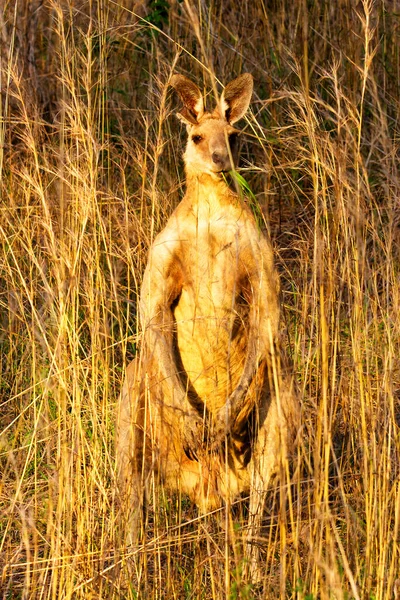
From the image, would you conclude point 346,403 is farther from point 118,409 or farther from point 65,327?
point 65,327

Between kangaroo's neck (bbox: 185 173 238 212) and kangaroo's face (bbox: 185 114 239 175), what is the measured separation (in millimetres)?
42

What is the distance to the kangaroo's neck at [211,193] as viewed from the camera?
4387 millimetres

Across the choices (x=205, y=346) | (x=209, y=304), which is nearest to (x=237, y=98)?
(x=209, y=304)

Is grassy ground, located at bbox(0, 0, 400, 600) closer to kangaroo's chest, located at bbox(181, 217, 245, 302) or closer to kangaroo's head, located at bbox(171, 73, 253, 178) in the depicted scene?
kangaroo's head, located at bbox(171, 73, 253, 178)

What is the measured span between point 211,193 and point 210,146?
21 centimetres

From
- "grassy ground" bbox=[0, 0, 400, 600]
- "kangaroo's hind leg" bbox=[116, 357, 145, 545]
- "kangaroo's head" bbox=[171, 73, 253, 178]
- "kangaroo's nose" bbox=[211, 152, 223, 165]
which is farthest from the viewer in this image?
"kangaroo's head" bbox=[171, 73, 253, 178]

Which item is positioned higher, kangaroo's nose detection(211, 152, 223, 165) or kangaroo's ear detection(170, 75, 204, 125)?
kangaroo's ear detection(170, 75, 204, 125)

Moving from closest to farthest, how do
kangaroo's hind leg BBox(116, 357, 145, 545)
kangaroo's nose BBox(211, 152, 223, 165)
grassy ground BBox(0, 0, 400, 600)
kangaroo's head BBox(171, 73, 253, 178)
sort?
grassy ground BBox(0, 0, 400, 600), kangaroo's hind leg BBox(116, 357, 145, 545), kangaroo's nose BBox(211, 152, 223, 165), kangaroo's head BBox(171, 73, 253, 178)

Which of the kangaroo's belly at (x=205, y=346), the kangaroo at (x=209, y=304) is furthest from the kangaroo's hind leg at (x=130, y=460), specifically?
the kangaroo's belly at (x=205, y=346)

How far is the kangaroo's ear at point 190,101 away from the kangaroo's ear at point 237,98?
0.10 metres

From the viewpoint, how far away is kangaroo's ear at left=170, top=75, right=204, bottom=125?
4.40m

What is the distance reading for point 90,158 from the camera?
12.1 feet

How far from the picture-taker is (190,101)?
14.9 feet

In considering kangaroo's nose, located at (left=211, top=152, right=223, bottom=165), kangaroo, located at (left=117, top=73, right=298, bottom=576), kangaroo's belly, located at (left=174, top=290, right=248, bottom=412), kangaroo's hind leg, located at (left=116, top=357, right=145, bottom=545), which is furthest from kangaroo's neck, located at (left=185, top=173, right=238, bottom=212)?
kangaroo's hind leg, located at (left=116, top=357, right=145, bottom=545)
